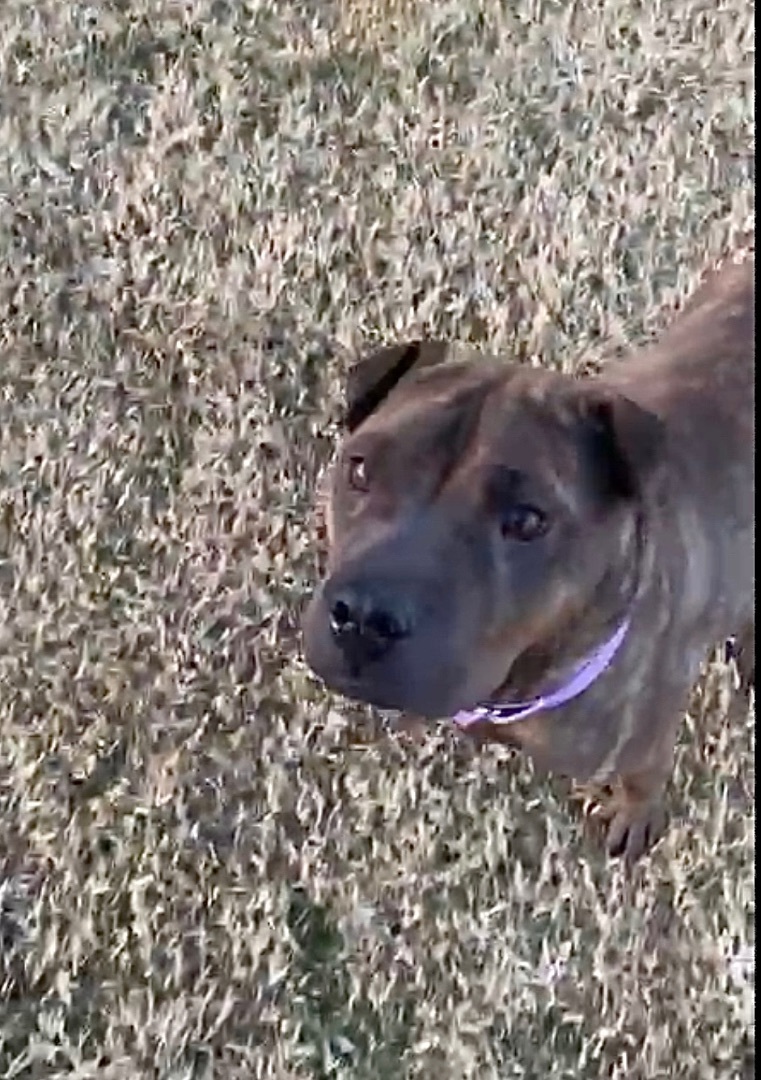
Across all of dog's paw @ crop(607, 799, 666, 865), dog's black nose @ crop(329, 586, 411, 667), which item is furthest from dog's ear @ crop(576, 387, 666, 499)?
dog's paw @ crop(607, 799, 666, 865)

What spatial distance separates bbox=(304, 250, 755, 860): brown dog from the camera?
6.84 feet

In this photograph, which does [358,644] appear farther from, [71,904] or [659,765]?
[71,904]

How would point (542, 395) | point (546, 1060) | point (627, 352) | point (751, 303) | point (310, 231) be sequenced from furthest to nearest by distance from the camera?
point (310, 231) → point (627, 352) → point (546, 1060) → point (751, 303) → point (542, 395)

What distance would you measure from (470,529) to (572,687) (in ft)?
1.21

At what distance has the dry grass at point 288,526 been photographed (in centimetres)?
301

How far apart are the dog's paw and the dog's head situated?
0.76m

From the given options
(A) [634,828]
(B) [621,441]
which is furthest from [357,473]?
(A) [634,828]

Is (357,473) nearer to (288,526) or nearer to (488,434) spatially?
(488,434)

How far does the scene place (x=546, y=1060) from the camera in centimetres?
297

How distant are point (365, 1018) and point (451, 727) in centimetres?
57

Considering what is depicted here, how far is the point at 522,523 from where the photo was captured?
7.02ft

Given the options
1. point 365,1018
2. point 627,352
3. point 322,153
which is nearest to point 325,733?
point 365,1018

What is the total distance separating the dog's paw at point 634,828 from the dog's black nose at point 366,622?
1004 millimetres

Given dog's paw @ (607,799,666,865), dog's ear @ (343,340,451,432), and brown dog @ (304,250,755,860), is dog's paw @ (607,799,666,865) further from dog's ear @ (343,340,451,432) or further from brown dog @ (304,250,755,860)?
dog's ear @ (343,340,451,432)
